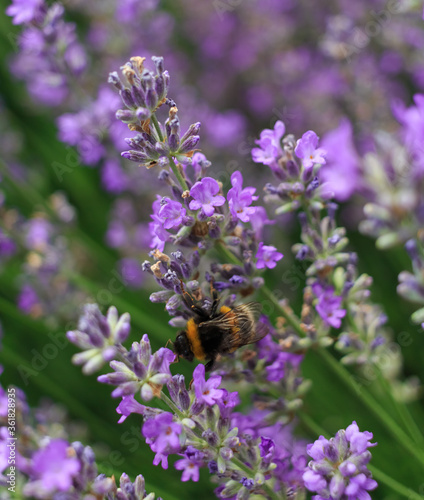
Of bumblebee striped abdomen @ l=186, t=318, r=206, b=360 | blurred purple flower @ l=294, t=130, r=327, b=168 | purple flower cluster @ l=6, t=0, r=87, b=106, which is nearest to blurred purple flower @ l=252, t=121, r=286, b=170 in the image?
blurred purple flower @ l=294, t=130, r=327, b=168

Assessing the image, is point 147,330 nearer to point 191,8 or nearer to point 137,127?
point 137,127

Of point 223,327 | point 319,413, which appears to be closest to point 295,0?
point 319,413

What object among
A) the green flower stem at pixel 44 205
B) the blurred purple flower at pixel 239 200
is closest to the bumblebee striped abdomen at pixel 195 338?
the blurred purple flower at pixel 239 200

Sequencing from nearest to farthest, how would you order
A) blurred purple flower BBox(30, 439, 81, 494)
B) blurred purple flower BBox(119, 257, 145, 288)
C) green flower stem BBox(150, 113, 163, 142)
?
blurred purple flower BBox(30, 439, 81, 494) → green flower stem BBox(150, 113, 163, 142) → blurred purple flower BBox(119, 257, 145, 288)

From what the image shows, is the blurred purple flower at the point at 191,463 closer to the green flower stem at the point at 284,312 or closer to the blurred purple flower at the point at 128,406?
the blurred purple flower at the point at 128,406

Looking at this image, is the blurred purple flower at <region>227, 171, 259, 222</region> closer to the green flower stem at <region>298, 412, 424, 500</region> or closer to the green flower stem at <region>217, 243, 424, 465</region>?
the green flower stem at <region>217, 243, 424, 465</region>
